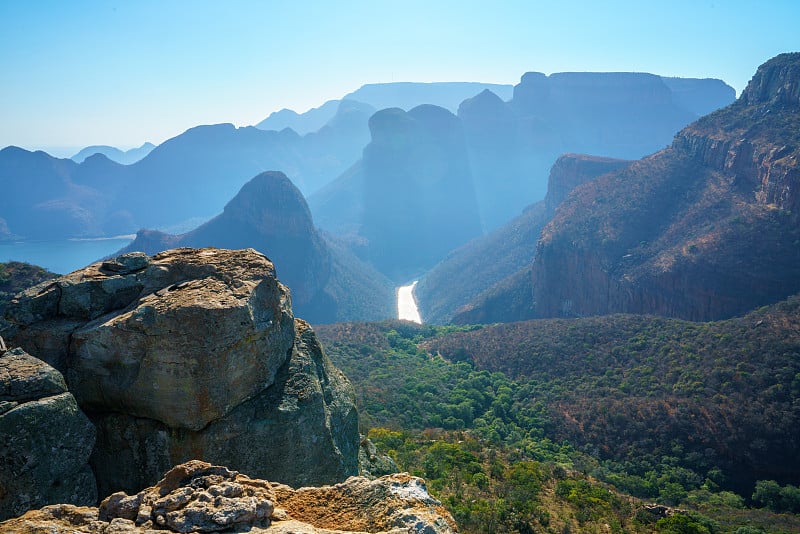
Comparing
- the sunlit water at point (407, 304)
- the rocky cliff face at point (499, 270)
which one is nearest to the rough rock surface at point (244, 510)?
the rocky cliff face at point (499, 270)

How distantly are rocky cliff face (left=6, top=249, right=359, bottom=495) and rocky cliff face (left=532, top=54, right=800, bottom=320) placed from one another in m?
63.1

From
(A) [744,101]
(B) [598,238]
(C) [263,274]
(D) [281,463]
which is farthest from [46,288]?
(A) [744,101]

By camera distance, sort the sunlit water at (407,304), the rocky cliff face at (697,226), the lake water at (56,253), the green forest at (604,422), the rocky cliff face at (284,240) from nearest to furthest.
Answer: the green forest at (604,422) < the rocky cliff face at (697,226) < the rocky cliff face at (284,240) < the sunlit water at (407,304) < the lake water at (56,253)

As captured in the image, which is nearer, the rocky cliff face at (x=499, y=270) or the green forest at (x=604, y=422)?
the green forest at (x=604, y=422)

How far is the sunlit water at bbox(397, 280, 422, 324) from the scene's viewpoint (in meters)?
118

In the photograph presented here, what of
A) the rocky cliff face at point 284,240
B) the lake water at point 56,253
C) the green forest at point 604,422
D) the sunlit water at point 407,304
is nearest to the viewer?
the green forest at point 604,422

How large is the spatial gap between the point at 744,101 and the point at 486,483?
87.1 metres

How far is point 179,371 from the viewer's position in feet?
29.8

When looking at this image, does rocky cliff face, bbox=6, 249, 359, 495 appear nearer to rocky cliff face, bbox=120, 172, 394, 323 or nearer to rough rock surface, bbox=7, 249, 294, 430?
rough rock surface, bbox=7, 249, 294, 430

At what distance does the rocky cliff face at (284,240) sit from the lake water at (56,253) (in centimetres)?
6839

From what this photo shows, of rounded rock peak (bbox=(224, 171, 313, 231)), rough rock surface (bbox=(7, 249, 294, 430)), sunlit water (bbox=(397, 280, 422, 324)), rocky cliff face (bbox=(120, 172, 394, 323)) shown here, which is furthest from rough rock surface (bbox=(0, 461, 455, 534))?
rounded rock peak (bbox=(224, 171, 313, 231))

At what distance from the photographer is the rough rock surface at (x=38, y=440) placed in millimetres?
7168

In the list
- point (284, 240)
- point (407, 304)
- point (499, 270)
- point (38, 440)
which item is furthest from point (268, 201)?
point (38, 440)

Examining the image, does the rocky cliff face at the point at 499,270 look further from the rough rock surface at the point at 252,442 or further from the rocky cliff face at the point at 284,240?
the rough rock surface at the point at 252,442
